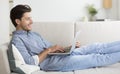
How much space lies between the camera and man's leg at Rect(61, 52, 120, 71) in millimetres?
2238

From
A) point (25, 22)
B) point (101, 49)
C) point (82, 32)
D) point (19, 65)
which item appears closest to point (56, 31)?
point (82, 32)

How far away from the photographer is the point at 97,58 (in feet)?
7.57

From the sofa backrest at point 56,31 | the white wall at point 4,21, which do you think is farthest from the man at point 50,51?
the white wall at point 4,21

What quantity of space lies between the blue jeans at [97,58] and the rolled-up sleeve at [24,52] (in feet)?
0.91

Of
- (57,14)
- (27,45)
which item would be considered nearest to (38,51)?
(27,45)

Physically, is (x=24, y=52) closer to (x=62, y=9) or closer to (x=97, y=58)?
(x=97, y=58)

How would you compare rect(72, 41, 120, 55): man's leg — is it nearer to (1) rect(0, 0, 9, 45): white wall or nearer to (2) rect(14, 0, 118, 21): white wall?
(1) rect(0, 0, 9, 45): white wall

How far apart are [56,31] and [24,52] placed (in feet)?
2.65

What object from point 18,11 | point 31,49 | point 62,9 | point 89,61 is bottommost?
point 89,61

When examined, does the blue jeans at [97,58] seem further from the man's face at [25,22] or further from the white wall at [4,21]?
the white wall at [4,21]

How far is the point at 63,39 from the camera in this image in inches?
115

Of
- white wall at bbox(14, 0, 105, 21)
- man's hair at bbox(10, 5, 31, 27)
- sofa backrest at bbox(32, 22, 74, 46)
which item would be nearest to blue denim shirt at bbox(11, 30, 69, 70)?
man's hair at bbox(10, 5, 31, 27)

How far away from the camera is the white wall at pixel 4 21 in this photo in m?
3.86

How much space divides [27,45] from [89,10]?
2144 mm
